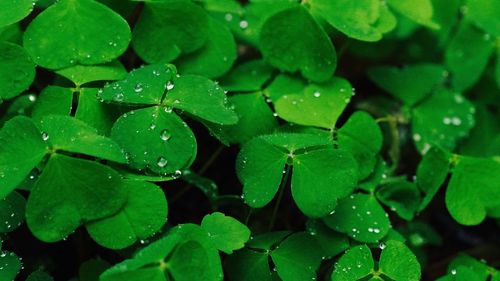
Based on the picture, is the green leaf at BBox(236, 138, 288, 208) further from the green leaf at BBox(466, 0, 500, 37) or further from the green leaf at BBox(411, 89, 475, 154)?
the green leaf at BBox(466, 0, 500, 37)

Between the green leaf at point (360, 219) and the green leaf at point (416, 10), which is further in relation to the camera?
the green leaf at point (416, 10)

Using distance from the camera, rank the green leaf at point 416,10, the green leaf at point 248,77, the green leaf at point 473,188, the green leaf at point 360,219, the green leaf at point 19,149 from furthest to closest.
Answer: the green leaf at point 416,10
the green leaf at point 248,77
the green leaf at point 473,188
the green leaf at point 360,219
the green leaf at point 19,149

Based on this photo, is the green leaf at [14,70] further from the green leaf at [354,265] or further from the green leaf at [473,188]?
the green leaf at [473,188]

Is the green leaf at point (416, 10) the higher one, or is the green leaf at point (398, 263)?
the green leaf at point (416, 10)

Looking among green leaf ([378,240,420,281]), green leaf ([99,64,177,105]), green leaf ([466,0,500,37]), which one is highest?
green leaf ([466,0,500,37])

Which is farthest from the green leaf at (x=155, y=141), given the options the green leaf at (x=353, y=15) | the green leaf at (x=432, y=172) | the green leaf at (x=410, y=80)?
the green leaf at (x=410, y=80)

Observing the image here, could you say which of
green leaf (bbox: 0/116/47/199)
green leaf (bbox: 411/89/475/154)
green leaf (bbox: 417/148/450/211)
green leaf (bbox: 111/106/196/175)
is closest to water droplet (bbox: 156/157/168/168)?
green leaf (bbox: 111/106/196/175)

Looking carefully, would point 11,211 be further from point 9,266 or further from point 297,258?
point 297,258
